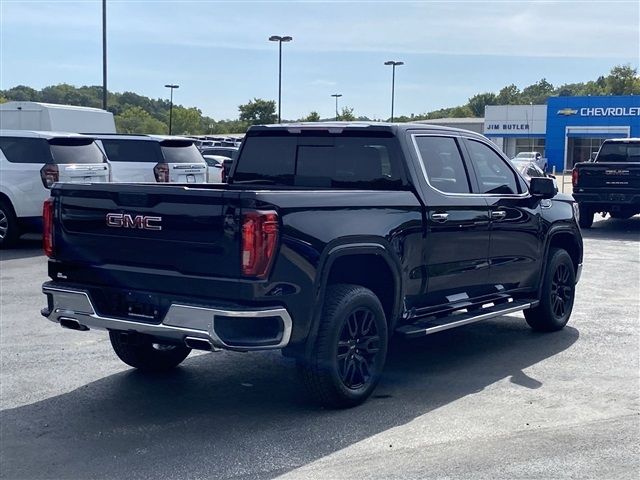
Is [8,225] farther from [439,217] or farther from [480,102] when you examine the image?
[480,102]

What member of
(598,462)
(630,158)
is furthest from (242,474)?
(630,158)

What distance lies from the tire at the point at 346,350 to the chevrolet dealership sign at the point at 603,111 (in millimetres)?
55837

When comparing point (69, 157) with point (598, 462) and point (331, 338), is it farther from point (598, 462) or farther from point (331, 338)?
point (598, 462)

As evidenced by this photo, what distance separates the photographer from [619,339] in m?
8.32

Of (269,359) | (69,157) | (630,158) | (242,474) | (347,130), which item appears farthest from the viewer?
(630,158)

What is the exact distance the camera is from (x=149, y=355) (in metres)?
6.90

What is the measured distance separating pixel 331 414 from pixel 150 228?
1752 millimetres

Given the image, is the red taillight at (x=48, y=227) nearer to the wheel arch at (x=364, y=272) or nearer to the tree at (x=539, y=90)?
the wheel arch at (x=364, y=272)

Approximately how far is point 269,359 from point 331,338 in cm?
187

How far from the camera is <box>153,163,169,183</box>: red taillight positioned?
54.7ft

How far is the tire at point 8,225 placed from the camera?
14.6 meters

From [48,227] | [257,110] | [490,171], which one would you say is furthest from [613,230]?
[257,110]

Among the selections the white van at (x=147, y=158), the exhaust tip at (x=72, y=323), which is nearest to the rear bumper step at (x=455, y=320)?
the exhaust tip at (x=72, y=323)

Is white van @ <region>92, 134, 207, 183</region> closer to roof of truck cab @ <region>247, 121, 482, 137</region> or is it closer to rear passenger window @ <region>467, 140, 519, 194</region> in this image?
roof of truck cab @ <region>247, 121, 482, 137</region>
